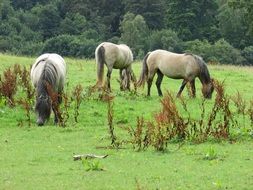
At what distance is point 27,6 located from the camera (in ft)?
259

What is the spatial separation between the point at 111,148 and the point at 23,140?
2.03 metres

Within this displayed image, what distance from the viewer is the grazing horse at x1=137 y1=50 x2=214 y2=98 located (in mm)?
18125

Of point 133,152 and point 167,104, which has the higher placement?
point 167,104

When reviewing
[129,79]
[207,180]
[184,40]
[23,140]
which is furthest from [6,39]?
[207,180]

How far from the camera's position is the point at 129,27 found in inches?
2739

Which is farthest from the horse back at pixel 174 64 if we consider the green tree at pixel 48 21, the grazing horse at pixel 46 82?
the green tree at pixel 48 21

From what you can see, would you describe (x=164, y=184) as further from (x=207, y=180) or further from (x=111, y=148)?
(x=111, y=148)

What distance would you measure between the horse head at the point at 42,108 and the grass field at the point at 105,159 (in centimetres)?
24

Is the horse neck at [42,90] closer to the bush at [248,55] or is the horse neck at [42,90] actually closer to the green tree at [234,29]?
the bush at [248,55]

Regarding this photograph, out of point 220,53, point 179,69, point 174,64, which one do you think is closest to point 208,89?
point 179,69

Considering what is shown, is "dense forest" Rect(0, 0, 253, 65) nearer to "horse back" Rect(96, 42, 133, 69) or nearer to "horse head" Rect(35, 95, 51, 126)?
"horse back" Rect(96, 42, 133, 69)

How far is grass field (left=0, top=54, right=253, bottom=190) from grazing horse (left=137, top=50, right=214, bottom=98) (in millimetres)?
3088

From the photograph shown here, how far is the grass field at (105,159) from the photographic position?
8.30 m

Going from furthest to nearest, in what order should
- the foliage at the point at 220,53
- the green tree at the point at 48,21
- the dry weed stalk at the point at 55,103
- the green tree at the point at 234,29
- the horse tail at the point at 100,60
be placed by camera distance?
the green tree at the point at 48,21, the green tree at the point at 234,29, the foliage at the point at 220,53, the horse tail at the point at 100,60, the dry weed stalk at the point at 55,103
